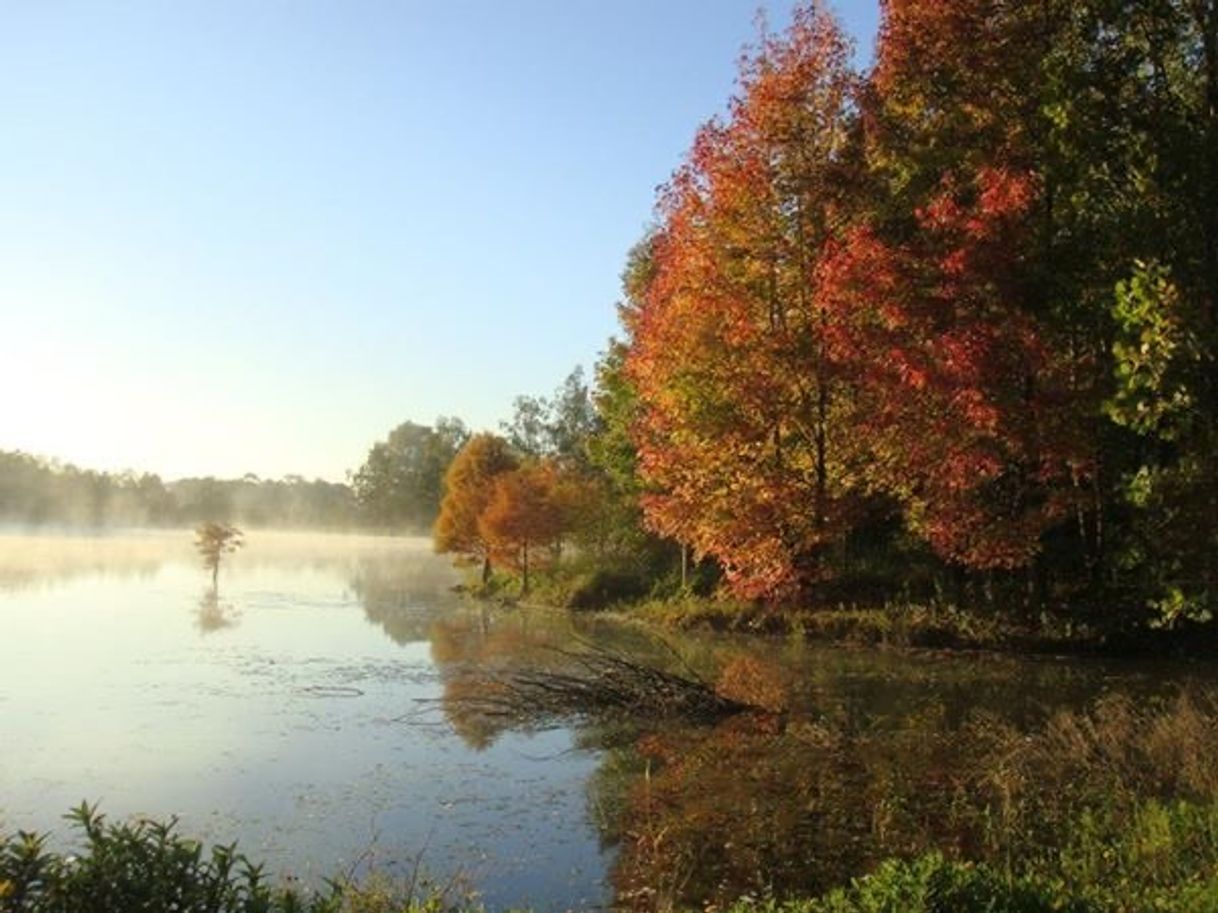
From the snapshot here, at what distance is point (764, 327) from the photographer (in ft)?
83.3

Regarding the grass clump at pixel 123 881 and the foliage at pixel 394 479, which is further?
the foliage at pixel 394 479

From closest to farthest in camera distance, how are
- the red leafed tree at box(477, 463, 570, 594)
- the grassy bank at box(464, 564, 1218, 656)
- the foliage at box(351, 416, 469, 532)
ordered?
1. the grassy bank at box(464, 564, 1218, 656)
2. the red leafed tree at box(477, 463, 570, 594)
3. the foliage at box(351, 416, 469, 532)

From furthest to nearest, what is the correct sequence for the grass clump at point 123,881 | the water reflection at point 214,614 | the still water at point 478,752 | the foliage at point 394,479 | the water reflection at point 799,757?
1. the foliage at point 394,479
2. the water reflection at point 214,614
3. the still water at point 478,752
4. the water reflection at point 799,757
5. the grass clump at point 123,881

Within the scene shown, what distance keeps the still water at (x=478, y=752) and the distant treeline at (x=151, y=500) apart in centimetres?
12850

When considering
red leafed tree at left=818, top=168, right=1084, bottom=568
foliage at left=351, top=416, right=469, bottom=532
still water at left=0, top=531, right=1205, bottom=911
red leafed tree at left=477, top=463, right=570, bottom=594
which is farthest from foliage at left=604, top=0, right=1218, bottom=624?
foliage at left=351, top=416, right=469, bottom=532

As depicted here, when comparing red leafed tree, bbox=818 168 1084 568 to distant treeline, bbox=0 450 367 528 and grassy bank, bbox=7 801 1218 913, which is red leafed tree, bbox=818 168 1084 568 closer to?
grassy bank, bbox=7 801 1218 913

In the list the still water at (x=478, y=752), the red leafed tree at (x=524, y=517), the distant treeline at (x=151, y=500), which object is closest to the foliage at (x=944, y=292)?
the still water at (x=478, y=752)

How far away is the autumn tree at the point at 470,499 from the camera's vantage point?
49562mm

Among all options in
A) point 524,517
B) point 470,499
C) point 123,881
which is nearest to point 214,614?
point 524,517

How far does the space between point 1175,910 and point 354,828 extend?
315 inches

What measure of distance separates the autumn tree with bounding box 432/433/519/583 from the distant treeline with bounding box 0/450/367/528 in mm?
100781

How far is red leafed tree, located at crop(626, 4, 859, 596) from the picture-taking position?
82.2ft

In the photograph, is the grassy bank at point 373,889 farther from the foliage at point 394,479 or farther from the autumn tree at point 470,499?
the foliage at point 394,479

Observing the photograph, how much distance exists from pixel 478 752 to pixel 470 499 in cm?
3490
